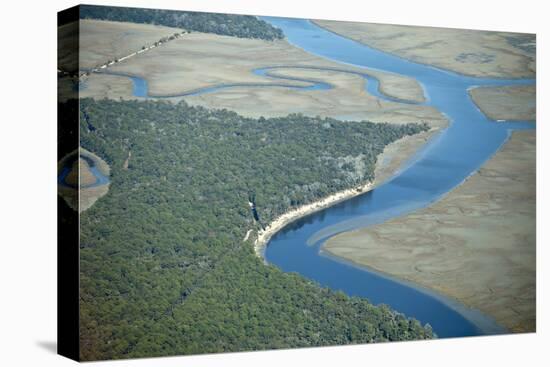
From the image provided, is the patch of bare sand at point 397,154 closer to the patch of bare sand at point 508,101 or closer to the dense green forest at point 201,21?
the patch of bare sand at point 508,101

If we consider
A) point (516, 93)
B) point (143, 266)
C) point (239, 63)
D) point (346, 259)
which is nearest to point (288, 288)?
point (346, 259)

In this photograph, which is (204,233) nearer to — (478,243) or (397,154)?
(397,154)

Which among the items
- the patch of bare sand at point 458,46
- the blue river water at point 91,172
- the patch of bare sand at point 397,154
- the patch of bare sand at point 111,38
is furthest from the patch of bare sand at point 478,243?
the patch of bare sand at point 111,38

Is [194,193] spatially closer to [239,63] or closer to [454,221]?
[239,63]

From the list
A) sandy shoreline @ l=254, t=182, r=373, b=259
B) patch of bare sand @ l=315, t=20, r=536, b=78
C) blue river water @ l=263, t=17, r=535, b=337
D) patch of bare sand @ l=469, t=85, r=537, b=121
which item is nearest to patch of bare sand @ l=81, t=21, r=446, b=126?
blue river water @ l=263, t=17, r=535, b=337

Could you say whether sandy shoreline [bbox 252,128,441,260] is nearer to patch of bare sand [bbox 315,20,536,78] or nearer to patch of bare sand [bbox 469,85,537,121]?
patch of bare sand [bbox 469,85,537,121]

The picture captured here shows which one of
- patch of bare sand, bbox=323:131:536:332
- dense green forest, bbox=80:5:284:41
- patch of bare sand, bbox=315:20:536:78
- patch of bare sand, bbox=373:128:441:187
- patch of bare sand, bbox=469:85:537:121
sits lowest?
patch of bare sand, bbox=323:131:536:332
